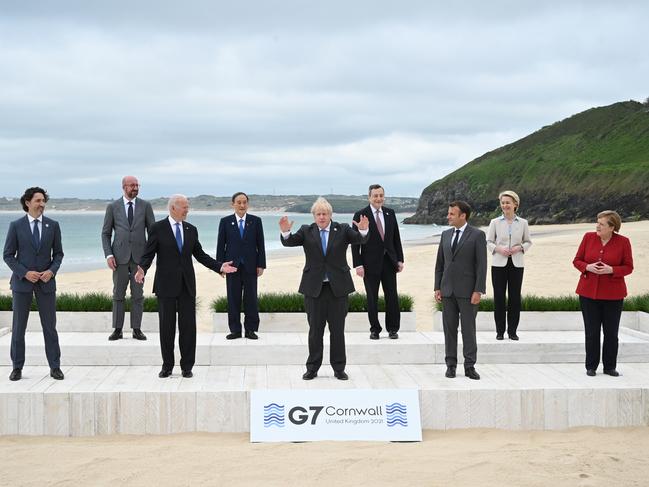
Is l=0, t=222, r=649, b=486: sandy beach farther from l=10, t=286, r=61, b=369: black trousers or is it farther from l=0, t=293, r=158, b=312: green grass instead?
l=0, t=293, r=158, b=312: green grass

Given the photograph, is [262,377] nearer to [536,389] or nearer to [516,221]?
[536,389]

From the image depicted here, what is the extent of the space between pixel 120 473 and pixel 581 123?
106m

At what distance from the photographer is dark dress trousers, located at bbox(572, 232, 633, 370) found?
21.3 ft

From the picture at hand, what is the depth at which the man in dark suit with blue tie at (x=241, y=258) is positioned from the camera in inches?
305

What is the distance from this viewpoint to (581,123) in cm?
10169

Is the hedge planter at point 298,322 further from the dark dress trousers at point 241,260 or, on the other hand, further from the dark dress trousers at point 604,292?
the dark dress trousers at point 604,292

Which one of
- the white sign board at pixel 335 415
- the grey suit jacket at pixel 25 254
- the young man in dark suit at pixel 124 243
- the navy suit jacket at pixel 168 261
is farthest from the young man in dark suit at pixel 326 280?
the grey suit jacket at pixel 25 254

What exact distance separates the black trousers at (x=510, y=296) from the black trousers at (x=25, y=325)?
4546mm

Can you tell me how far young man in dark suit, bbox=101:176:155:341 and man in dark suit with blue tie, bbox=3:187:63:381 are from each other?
117 cm

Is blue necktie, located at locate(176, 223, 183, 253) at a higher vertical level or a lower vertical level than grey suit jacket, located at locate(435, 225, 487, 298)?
higher

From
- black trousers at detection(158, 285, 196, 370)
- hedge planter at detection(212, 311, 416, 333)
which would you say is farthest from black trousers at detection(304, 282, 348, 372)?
hedge planter at detection(212, 311, 416, 333)

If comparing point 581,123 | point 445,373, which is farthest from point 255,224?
point 581,123

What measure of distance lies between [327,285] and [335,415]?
1269mm

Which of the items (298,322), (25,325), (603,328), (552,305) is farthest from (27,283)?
(552,305)
